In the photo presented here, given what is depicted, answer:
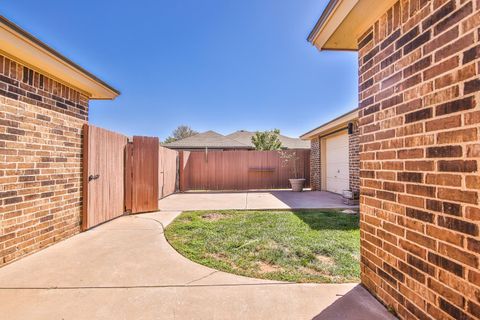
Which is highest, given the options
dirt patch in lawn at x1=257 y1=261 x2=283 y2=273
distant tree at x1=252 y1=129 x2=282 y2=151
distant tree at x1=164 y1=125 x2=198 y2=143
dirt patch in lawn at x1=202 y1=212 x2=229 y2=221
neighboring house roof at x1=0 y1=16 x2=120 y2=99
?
distant tree at x1=164 y1=125 x2=198 y2=143

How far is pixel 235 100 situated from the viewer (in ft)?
69.2

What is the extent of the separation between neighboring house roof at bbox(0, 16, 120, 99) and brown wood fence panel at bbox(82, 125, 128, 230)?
859 mm

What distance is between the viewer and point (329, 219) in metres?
5.59

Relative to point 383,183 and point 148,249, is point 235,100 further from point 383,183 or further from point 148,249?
point 383,183

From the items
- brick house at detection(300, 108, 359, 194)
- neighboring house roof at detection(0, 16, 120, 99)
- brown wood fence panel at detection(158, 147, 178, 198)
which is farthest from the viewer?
brown wood fence panel at detection(158, 147, 178, 198)

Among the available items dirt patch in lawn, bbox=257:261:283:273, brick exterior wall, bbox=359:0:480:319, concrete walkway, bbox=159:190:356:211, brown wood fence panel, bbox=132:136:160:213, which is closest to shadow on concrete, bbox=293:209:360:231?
concrete walkway, bbox=159:190:356:211

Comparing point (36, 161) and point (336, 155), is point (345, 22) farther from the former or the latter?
point (336, 155)

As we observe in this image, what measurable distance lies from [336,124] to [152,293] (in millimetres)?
7759

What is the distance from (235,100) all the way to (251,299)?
1977 cm

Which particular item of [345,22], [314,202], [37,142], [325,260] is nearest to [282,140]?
[314,202]

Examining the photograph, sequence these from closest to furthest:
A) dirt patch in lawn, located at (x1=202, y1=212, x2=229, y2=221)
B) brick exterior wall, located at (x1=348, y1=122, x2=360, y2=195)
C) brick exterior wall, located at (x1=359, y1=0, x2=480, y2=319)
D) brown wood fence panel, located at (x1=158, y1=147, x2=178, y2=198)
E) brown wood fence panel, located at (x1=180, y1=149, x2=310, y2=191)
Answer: brick exterior wall, located at (x1=359, y1=0, x2=480, y2=319) < dirt patch in lawn, located at (x1=202, y1=212, x2=229, y2=221) < brick exterior wall, located at (x1=348, y1=122, x2=360, y2=195) < brown wood fence panel, located at (x1=158, y1=147, x2=178, y2=198) < brown wood fence panel, located at (x1=180, y1=149, x2=310, y2=191)

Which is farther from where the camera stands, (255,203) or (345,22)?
(255,203)

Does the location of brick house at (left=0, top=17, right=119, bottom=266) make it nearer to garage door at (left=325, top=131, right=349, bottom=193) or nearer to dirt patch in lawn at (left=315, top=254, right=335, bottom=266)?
dirt patch in lawn at (left=315, top=254, right=335, bottom=266)

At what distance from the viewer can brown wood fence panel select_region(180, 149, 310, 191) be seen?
42.8ft
